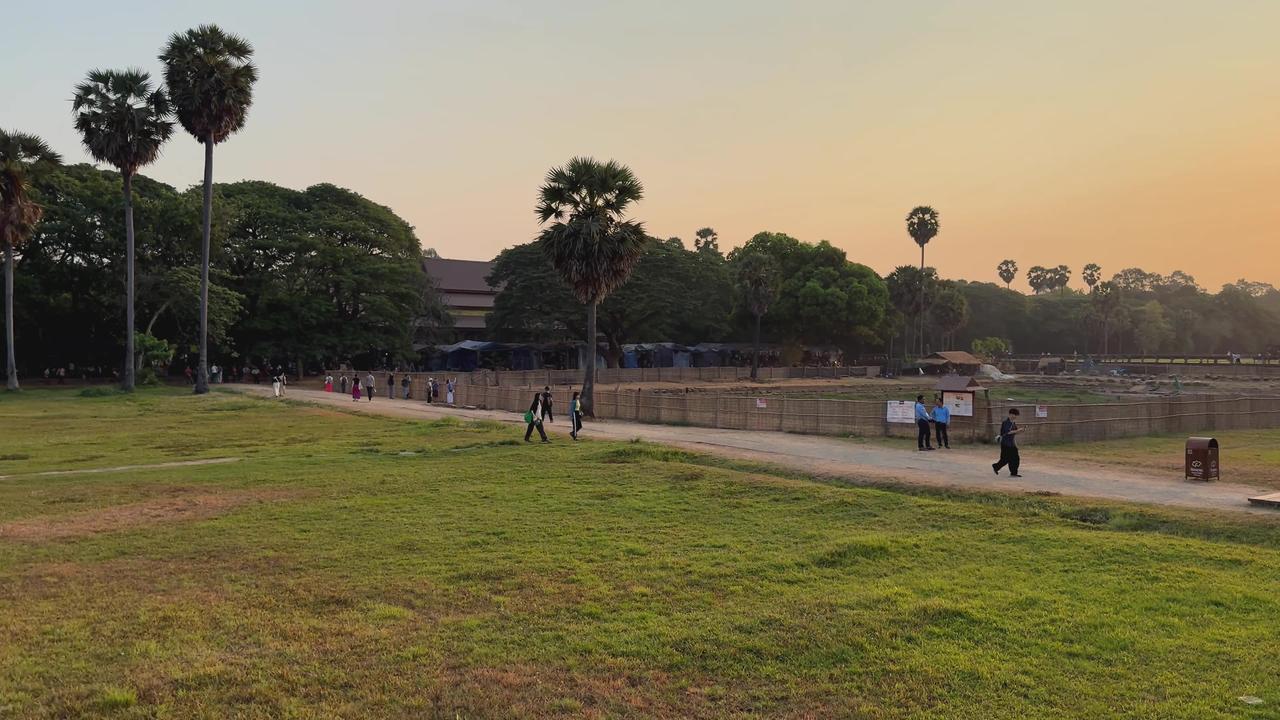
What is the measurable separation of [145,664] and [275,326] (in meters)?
60.6

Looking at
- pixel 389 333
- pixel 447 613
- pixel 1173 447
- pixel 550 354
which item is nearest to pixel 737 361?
pixel 550 354

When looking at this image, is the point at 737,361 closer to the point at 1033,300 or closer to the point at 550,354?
the point at 550,354

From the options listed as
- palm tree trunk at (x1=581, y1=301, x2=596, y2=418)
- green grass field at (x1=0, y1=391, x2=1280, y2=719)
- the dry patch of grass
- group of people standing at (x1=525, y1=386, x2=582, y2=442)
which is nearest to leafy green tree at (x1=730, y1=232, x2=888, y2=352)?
palm tree trunk at (x1=581, y1=301, x2=596, y2=418)

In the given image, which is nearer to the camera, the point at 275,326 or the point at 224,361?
the point at 275,326

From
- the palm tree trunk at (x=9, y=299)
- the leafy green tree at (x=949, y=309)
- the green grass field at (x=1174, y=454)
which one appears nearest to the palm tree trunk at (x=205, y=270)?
the palm tree trunk at (x=9, y=299)

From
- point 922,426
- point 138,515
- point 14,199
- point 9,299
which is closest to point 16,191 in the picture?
point 14,199

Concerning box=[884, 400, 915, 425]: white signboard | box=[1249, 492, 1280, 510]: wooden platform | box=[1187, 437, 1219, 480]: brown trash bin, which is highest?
box=[884, 400, 915, 425]: white signboard

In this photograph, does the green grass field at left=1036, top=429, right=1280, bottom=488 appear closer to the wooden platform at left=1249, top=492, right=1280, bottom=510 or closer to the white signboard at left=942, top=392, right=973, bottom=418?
the white signboard at left=942, top=392, right=973, bottom=418

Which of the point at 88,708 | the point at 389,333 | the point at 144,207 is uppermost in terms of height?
the point at 144,207

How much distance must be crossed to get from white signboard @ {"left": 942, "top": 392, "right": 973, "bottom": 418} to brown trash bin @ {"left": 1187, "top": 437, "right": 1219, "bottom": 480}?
26.3ft

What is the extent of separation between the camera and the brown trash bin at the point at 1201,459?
57.4 ft

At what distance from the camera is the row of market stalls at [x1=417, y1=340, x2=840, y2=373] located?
78.7m

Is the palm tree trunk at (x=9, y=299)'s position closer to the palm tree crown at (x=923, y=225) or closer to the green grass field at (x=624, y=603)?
the green grass field at (x=624, y=603)

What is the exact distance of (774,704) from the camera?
6203mm
